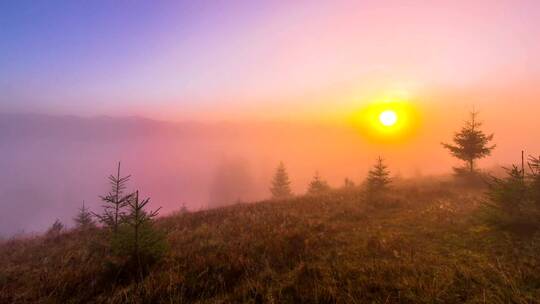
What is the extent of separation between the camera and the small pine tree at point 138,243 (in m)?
6.27

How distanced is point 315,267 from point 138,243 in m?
4.22

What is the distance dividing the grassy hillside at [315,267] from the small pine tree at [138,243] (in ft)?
1.05

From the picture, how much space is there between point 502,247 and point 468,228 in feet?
6.84

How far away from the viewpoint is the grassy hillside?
4.55m

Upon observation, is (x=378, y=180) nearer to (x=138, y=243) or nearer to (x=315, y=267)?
(x=315, y=267)

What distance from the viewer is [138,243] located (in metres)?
6.34

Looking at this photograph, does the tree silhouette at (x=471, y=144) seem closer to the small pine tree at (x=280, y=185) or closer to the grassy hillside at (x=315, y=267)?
the grassy hillside at (x=315, y=267)

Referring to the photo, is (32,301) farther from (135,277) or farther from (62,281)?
(135,277)

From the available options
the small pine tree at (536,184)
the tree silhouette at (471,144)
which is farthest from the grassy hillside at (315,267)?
the tree silhouette at (471,144)

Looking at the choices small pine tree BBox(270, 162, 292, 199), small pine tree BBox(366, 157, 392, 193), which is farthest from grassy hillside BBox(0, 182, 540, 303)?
small pine tree BBox(270, 162, 292, 199)

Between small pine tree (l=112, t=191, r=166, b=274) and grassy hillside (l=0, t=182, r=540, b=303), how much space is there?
321mm

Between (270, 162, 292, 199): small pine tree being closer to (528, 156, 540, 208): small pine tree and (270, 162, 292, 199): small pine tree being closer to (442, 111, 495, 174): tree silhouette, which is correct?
(442, 111, 495, 174): tree silhouette

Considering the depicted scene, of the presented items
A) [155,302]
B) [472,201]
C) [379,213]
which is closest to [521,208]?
[379,213]

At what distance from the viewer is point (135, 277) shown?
5.94 m
